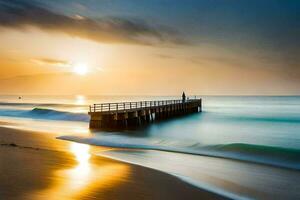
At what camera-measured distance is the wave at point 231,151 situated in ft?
43.2

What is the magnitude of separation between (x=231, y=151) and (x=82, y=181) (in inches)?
368

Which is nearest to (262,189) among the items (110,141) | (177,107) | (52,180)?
(52,180)

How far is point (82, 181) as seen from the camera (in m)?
8.00

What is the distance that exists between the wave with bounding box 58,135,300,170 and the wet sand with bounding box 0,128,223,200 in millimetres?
5297

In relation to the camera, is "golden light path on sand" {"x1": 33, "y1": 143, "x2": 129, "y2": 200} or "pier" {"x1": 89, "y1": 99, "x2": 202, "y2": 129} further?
"pier" {"x1": 89, "y1": 99, "x2": 202, "y2": 129}

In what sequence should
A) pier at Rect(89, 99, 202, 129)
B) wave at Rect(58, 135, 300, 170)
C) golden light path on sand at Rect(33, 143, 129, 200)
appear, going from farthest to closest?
pier at Rect(89, 99, 202, 129), wave at Rect(58, 135, 300, 170), golden light path on sand at Rect(33, 143, 129, 200)

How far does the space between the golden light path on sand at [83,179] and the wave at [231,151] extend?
217 inches

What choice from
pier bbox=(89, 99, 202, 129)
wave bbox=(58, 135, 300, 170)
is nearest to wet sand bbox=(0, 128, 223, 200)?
wave bbox=(58, 135, 300, 170)

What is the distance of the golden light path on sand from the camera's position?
679 cm

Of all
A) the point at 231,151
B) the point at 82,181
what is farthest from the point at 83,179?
the point at 231,151

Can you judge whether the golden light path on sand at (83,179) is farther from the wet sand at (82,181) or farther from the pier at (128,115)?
the pier at (128,115)

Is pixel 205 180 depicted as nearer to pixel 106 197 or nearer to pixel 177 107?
pixel 106 197

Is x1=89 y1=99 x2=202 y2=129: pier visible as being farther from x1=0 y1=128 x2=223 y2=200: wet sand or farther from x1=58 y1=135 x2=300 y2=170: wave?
x1=0 y1=128 x2=223 y2=200: wet sand

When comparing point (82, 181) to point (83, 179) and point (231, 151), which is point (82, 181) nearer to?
point (83, 179)
